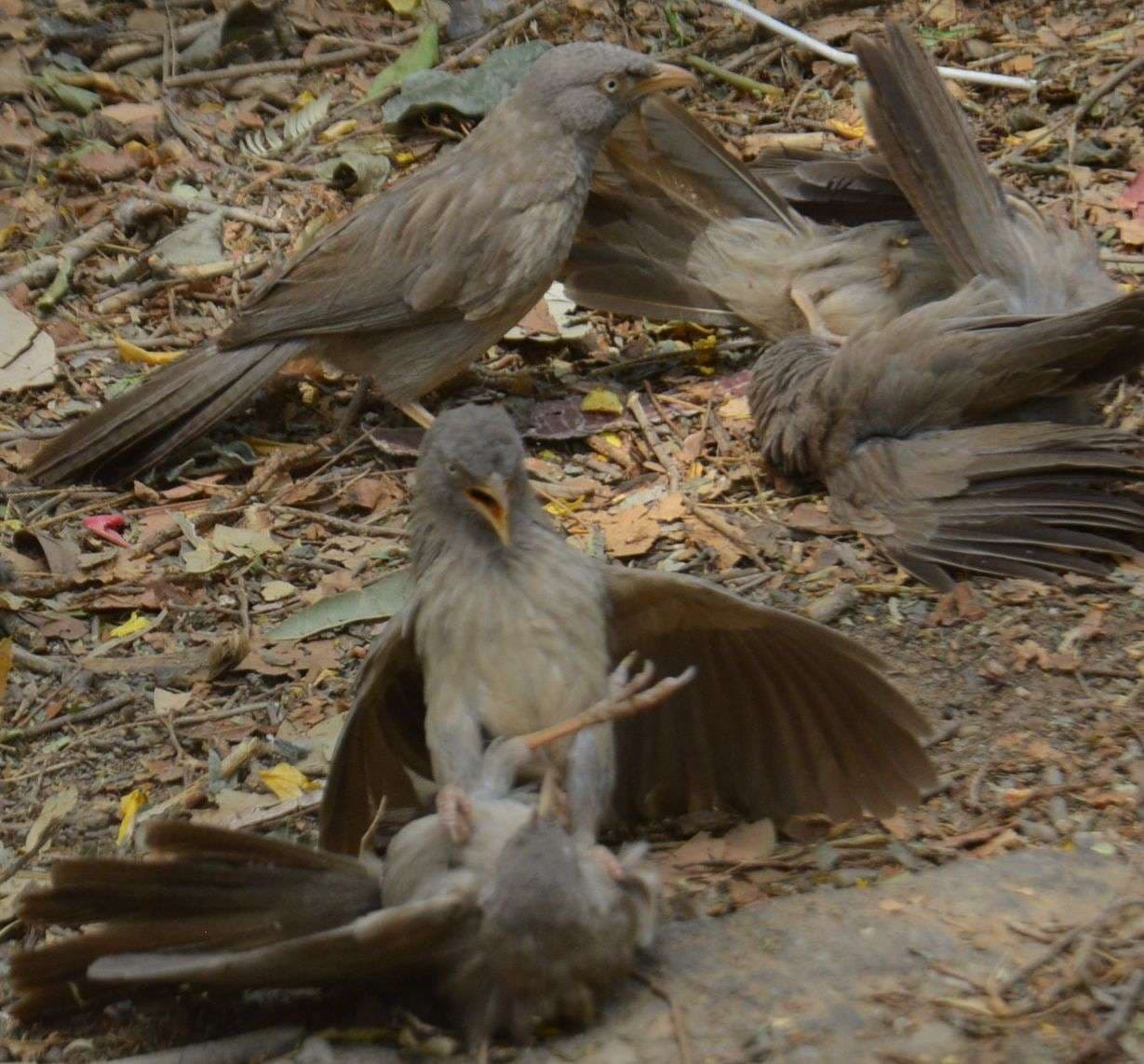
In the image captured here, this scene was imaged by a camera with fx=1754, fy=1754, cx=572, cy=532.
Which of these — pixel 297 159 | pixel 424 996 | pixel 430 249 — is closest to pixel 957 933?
pixel 424 996

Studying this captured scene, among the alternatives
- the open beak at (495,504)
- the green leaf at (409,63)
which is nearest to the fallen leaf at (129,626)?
the open beak at (495,504)

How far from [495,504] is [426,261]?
7.36 ft

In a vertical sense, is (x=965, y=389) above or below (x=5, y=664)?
above

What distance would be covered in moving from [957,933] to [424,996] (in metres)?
1.10

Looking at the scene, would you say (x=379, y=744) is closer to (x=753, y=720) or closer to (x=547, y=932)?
(x=753, y=720)

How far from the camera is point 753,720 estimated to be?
4273 mm

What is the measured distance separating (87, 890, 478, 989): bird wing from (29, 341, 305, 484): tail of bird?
306cm

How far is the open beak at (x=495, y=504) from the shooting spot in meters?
4.09

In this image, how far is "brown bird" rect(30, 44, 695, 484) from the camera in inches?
241

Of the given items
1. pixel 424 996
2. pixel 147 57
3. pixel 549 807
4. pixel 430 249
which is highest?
pixel 147 57

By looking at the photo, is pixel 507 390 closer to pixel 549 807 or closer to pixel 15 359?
pixel 15 359

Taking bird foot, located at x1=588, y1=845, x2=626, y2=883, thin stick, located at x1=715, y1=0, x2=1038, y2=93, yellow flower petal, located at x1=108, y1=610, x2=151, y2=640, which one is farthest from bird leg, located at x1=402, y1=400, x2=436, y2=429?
bird foot, located at x1=588, y1=845, x2=626, y2=883

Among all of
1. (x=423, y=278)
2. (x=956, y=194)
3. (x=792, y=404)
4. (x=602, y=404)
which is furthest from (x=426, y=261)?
(x=956, y=194)

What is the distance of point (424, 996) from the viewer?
3.62m
